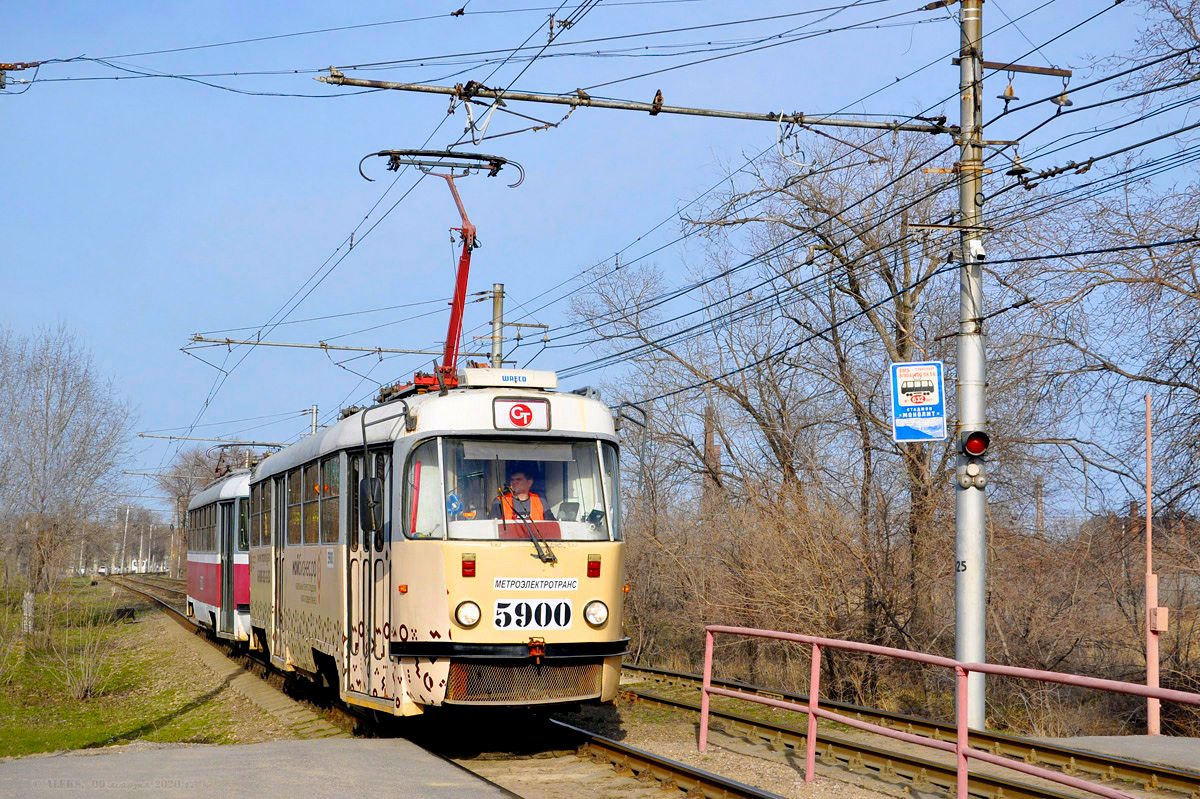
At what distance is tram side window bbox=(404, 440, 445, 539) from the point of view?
33.8 feet

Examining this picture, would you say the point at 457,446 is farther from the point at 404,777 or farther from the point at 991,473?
the point at 991,473

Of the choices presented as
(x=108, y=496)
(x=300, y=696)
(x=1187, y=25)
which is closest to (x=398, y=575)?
(x=300, y=696)

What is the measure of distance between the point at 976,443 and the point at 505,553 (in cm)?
505

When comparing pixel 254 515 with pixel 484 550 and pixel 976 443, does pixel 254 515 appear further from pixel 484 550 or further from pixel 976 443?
pixel 976 443

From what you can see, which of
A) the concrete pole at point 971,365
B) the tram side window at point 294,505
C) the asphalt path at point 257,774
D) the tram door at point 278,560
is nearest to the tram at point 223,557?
the tram door at point 278,560

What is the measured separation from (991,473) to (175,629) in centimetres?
2400

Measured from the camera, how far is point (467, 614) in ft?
33.0

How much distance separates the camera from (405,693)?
10.3 meters

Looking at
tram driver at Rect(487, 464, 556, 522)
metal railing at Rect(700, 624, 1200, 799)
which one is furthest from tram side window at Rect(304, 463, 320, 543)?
metal railing at Rect(700, 624, 1200, 799)

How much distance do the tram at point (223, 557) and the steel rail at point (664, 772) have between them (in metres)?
10.9

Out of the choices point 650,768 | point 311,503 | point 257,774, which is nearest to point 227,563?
point 311,503

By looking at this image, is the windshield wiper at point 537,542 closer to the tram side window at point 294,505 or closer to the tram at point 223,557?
the tram side window at point 294,505

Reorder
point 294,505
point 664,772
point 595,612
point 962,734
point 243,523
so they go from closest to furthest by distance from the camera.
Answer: point 962,734 < point 664,772 < point 595,612 < point 294,505 < point 243,523

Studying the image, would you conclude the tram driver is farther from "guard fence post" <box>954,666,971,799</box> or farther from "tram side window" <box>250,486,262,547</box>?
"tram side window" <box>250,486,262,547</box>
